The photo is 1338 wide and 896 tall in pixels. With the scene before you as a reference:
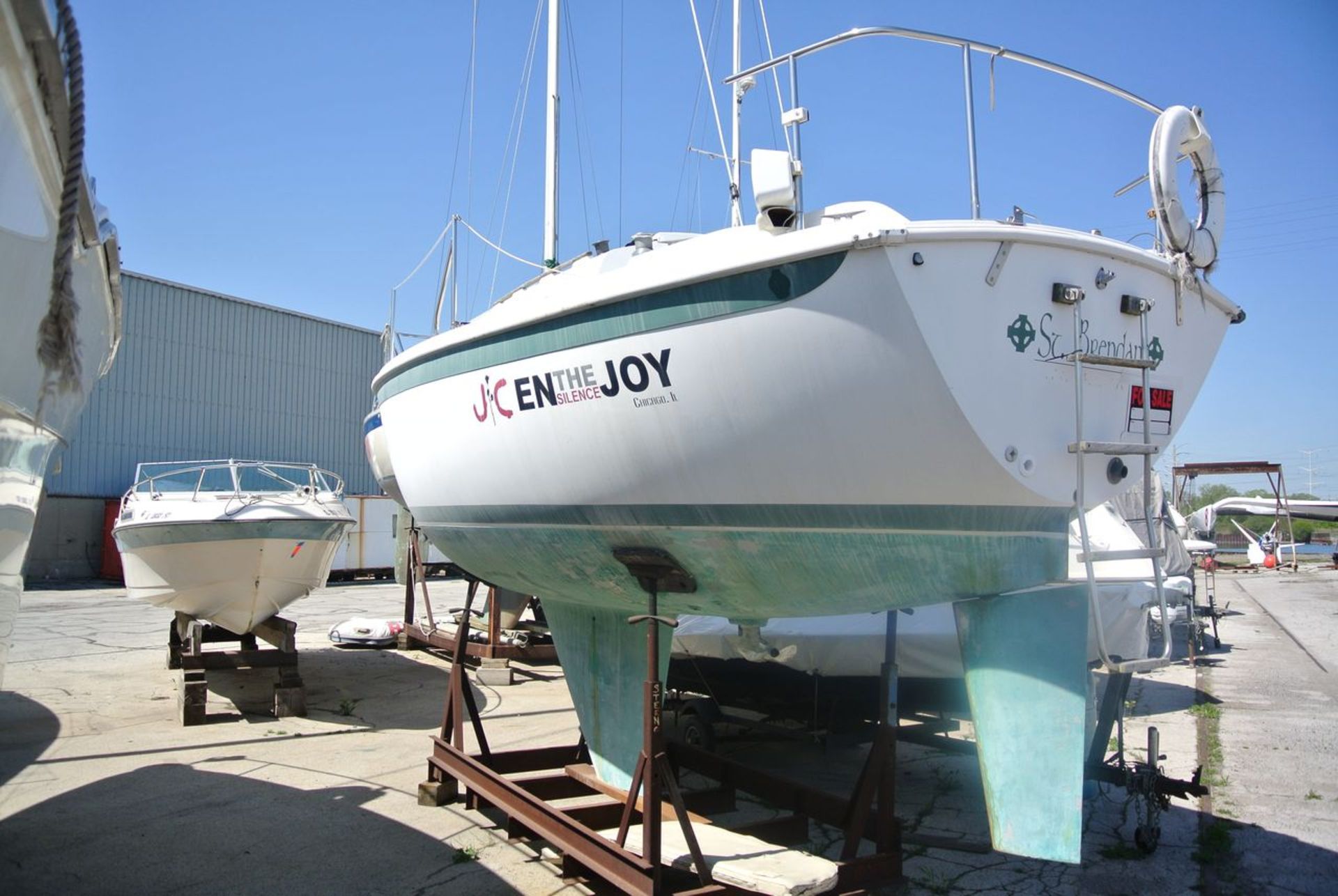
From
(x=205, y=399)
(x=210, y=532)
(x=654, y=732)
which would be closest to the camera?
(x=654, y=732)

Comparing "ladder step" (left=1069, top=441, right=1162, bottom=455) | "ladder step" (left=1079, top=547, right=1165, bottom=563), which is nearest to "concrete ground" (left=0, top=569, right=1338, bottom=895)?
"ladder step" (left=1079, top=547, right=1165, bottom=563)

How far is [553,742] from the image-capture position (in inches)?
260

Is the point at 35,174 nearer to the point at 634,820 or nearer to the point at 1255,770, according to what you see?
the point at 634,820

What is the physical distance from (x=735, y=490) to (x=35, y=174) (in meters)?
2.09

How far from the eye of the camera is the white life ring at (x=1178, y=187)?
311 cm

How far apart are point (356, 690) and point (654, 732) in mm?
5997

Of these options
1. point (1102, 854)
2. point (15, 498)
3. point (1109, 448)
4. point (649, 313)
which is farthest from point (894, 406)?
point (1102, 854)

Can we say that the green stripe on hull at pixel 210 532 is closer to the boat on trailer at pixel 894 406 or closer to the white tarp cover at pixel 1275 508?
the boat on trailer at pixel 894 406

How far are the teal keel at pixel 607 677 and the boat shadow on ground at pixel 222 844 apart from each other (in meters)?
0.80

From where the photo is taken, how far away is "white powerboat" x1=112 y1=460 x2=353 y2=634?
805 cm

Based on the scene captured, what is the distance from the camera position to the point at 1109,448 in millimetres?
2939

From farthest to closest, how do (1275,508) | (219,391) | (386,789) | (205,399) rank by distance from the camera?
(1275,508)
(219,391)
(205,399)
(386,789)

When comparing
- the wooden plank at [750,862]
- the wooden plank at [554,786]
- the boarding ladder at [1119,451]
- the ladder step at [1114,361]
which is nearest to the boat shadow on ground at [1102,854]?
Answer: the wooden plank at [750,862]

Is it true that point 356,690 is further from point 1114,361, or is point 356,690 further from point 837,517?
point 1114,361
